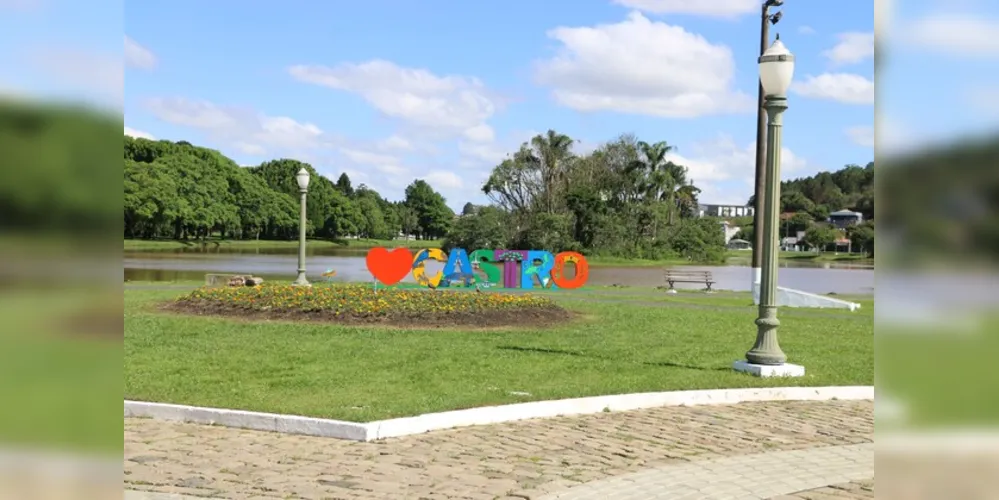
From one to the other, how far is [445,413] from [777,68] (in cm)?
581

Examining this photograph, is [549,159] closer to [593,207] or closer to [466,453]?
[593,207]

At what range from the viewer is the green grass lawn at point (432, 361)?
27.3 ft

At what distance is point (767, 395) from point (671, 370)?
1.65 meters

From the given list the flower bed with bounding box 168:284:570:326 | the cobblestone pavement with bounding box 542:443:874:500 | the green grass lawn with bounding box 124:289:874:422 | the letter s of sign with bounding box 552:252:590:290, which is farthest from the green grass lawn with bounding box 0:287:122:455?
the letter s of sign with bounding box 552:252:590:290

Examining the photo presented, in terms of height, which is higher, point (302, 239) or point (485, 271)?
point (302, 239)

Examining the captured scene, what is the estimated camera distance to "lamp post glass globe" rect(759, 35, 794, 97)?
9.73 meters

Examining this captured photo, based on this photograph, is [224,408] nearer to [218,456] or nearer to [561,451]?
[218,456]

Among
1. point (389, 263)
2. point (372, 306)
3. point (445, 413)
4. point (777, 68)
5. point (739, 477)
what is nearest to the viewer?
point (739, 477)

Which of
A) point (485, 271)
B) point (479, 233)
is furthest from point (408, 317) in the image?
point (479, 233)

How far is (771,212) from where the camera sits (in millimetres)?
10156

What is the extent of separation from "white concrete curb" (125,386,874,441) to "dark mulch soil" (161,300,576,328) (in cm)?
656

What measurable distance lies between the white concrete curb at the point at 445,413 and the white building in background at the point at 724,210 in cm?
6199

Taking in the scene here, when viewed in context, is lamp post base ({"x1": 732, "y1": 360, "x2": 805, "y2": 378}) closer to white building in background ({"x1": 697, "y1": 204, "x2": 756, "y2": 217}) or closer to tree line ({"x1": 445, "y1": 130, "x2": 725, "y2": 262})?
tree line ({"x1": 445, "y1": 130, "x2": 725, "y2": 262})

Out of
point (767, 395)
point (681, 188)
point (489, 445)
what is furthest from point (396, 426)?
point (681, 188)
